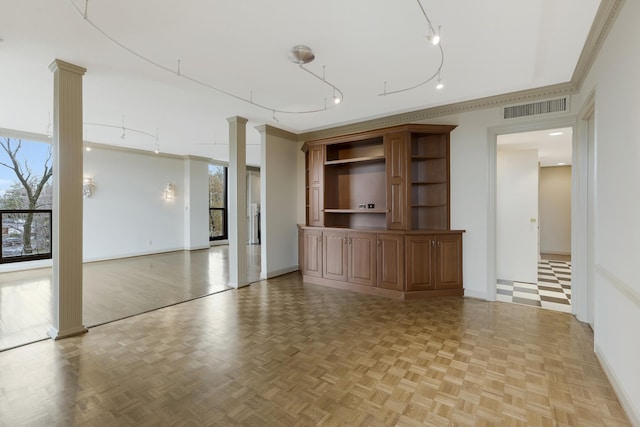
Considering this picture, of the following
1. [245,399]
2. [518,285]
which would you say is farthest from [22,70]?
[518,285]

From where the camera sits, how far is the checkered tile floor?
170 inches

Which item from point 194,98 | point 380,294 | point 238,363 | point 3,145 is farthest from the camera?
point 3,145

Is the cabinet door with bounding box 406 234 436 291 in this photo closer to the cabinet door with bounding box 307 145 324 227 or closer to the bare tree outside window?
the cabinet door with bounding box 307 145 324 227

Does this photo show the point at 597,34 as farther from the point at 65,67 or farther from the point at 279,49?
the point at 65,67

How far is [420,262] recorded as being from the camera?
14.6ft

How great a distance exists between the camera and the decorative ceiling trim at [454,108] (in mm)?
3865

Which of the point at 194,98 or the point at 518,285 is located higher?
the point at 194,98

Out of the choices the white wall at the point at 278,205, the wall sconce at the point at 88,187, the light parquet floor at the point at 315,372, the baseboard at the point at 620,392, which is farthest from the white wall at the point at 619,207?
the wall sconce at the point at 88,187

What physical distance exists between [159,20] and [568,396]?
4279mm

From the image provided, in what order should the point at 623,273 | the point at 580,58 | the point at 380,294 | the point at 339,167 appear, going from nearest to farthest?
the point at 623,273 → the point at 580,58 → the point at 380,294 → the point at 339,167

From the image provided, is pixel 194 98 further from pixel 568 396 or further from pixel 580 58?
pixel 568 396

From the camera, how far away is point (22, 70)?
3402 millimetres

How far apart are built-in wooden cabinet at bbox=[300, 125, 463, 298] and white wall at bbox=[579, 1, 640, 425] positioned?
199cm

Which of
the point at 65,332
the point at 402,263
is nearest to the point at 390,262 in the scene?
the point at 402,263
